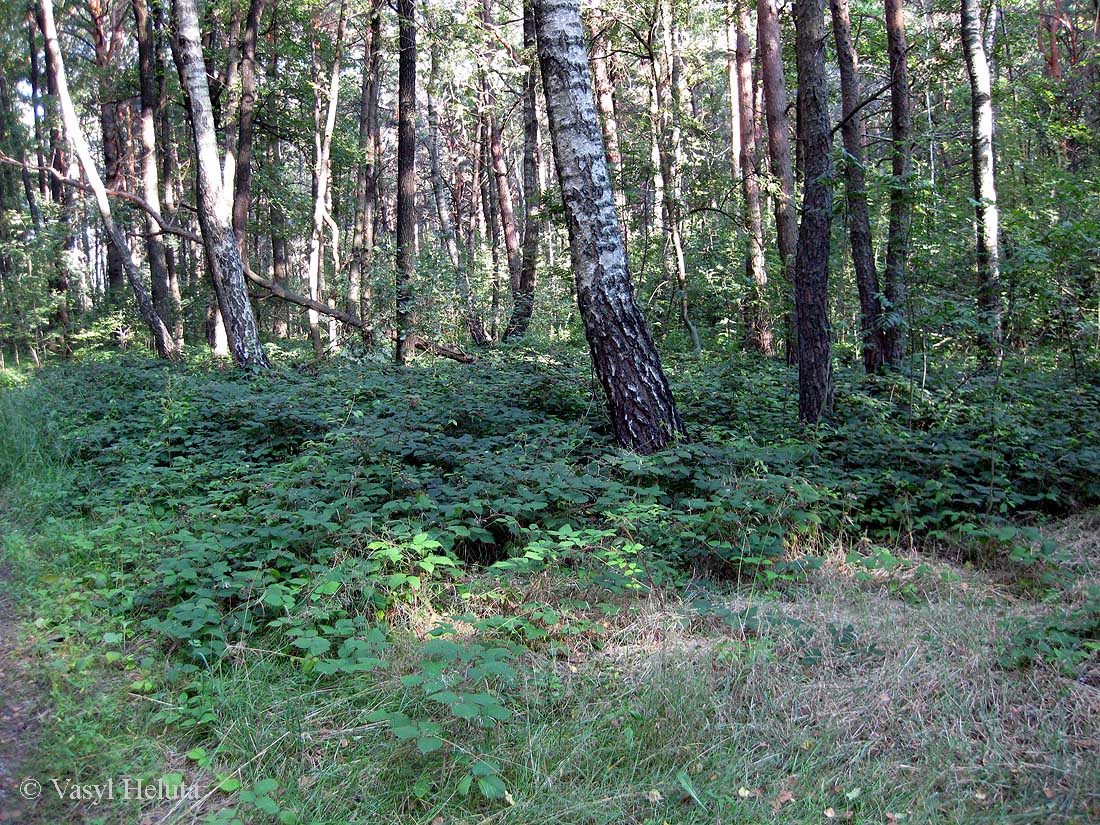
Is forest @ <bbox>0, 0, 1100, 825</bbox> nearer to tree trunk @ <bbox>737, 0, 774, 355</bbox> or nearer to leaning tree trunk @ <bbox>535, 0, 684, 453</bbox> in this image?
leaning tree trunk @ <bbox>535, 0, 684, 453</bbox>

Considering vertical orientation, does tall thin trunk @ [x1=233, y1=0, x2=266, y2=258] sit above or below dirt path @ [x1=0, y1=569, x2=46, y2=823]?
above

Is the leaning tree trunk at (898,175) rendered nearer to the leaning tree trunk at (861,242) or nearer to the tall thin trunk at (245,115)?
the leaning tree trunk at (861,242)

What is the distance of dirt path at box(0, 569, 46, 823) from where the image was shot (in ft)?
8.50

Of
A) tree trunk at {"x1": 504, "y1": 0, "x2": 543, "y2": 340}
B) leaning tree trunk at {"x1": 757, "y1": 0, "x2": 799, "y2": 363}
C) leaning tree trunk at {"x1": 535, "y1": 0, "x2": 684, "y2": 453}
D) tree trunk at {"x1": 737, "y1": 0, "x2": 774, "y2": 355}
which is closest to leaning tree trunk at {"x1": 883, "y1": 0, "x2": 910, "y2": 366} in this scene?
leaning tree trunk at {"x1": 757, "y1": 0, "x2": 799, "y2": 363}

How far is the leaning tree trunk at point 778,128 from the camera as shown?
11562 millimetres

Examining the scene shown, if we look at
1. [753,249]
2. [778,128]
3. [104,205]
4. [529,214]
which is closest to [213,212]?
[104,205]

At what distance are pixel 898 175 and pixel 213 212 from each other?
1009 cm

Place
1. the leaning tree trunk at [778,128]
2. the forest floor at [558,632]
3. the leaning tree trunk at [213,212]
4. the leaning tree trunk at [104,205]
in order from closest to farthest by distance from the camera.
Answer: the forest floor at [558,632]
the leaning tree trunk at [213,212]
the leaning tree trunk at [778,128]
the leaning tree trunk at [104,205]

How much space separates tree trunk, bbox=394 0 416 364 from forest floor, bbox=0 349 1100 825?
573 cm

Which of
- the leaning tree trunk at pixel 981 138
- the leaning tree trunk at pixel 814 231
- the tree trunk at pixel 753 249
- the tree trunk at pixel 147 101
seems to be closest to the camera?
the leaning tree trunk at pixel 814 231

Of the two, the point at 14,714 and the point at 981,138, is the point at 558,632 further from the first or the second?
the point at 981,138

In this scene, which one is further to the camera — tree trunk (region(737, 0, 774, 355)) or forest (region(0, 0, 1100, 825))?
tree trunk (region(737, 0, 774, 355))

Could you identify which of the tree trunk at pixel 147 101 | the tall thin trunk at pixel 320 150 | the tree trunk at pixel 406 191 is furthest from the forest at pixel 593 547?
the tall thin trunk at pixel 320 150

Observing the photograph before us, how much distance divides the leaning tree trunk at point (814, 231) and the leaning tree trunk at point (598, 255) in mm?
1581
